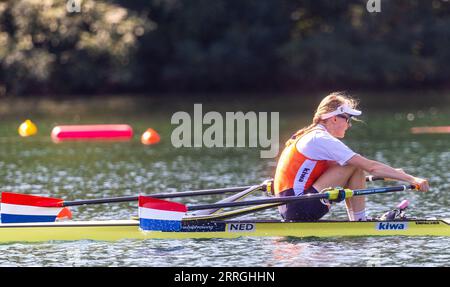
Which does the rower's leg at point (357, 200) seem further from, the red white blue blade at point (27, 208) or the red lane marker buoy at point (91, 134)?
the red lane marker buoy at point (91, 134)

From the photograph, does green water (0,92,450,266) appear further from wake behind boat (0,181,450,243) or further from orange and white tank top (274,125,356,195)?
orange and white tank top (274,125,356,195)

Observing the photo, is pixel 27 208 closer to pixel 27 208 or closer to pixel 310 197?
pixel 27 208

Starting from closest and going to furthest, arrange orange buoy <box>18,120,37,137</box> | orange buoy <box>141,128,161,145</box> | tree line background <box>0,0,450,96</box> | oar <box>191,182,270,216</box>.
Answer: oar <box>191,182,270,216</box> → orange buoy <box>141,128,161,145</box> → orange buoy <box>18,120,37,137</box> → tree line background <box>0,0,450,96</box>

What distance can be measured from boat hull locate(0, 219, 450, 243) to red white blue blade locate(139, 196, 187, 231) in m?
0.18

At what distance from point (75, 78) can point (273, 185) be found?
4025cm

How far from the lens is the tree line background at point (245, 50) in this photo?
53906mm

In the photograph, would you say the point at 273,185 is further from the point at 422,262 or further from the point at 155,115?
the point at 155,115

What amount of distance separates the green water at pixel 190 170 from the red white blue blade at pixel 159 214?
10.8 inches

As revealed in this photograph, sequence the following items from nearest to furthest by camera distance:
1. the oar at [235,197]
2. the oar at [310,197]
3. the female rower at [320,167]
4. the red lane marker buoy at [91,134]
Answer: the oar at [310,197] < the female rower at [320,167] < the oar at [235,197] < the red lane marker buoy at [91,134]

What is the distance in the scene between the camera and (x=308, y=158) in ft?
47.4

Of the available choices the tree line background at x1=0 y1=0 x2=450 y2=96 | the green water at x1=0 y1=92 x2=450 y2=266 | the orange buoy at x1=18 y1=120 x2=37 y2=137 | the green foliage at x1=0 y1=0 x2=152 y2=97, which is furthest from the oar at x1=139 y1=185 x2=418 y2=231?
the tree line background at x1=0 y1=0 x2=450 y2=96

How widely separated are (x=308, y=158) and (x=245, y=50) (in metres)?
42.4

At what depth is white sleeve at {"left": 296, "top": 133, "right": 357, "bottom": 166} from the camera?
46.6 feet

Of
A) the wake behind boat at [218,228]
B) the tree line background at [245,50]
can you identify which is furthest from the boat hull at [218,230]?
the tree line background at [245,50]
